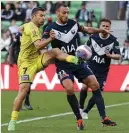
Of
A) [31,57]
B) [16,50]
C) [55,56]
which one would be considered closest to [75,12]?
[16,50]

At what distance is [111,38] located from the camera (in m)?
13.0

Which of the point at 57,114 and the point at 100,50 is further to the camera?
the point at 57,114

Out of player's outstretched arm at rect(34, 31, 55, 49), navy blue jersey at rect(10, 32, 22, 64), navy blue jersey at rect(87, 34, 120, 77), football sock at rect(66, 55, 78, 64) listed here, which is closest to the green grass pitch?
navy blue jersey at rect(87, 34, 120, 77)

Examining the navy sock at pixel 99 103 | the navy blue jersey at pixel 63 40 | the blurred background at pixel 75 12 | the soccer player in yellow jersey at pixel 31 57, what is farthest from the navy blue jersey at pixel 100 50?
the blurred background at pixel 75 12

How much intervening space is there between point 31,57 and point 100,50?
2.24m

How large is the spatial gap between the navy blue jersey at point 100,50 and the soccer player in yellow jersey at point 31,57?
200cm

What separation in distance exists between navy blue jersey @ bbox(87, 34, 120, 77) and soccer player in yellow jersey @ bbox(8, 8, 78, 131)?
2.00 m

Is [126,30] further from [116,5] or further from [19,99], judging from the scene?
[19,99]

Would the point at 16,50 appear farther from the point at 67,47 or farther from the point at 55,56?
the point at 55,56

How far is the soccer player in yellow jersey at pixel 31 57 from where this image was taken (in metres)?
11.2

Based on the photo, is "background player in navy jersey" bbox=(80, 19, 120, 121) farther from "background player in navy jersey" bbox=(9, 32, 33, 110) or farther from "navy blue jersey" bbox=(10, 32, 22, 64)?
"navy blue jersey" bbox=(10, 32, 22, 64)

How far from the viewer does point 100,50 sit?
1322 cm

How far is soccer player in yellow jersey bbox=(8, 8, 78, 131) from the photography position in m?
11.2

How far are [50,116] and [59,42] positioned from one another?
9.38 ft
